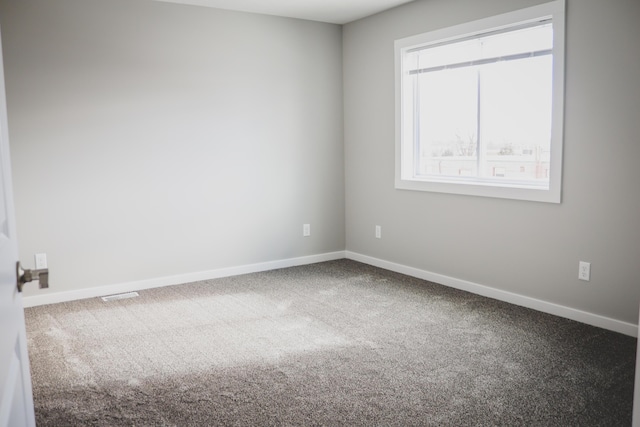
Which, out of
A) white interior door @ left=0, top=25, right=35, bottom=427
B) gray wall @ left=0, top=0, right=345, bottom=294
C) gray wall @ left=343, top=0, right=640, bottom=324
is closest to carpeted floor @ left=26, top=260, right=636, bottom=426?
gray wall @ left=343, top=0, right=640, bottom=324

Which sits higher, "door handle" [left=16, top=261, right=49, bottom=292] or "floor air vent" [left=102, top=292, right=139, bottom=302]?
"door handle" [left=16, top=261, right=49, bottom=292]

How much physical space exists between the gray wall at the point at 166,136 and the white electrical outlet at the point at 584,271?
2619 millimetres

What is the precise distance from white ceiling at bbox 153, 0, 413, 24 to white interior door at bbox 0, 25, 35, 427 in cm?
374

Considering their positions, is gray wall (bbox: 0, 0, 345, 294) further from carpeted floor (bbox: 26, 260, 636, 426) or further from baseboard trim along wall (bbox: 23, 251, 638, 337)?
carpeted floor (bbox: 26, 260, 636, 426)

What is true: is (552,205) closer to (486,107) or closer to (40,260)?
(486,107)

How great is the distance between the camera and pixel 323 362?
10.3 feet

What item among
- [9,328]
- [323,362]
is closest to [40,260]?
[323,362]

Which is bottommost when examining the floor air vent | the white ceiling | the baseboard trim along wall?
the floor air vent

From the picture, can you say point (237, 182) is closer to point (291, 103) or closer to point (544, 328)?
point (291, 103)

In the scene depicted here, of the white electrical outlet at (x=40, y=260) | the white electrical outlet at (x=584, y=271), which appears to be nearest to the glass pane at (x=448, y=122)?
the white electrical outlet at (x=584, y=271)

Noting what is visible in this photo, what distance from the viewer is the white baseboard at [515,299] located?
353cm

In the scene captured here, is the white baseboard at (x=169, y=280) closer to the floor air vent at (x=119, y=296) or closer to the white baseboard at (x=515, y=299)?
the floor air vent at (x=119, y=296)

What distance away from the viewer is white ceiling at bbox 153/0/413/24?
15.3ft

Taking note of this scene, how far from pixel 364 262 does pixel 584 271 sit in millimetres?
2324
